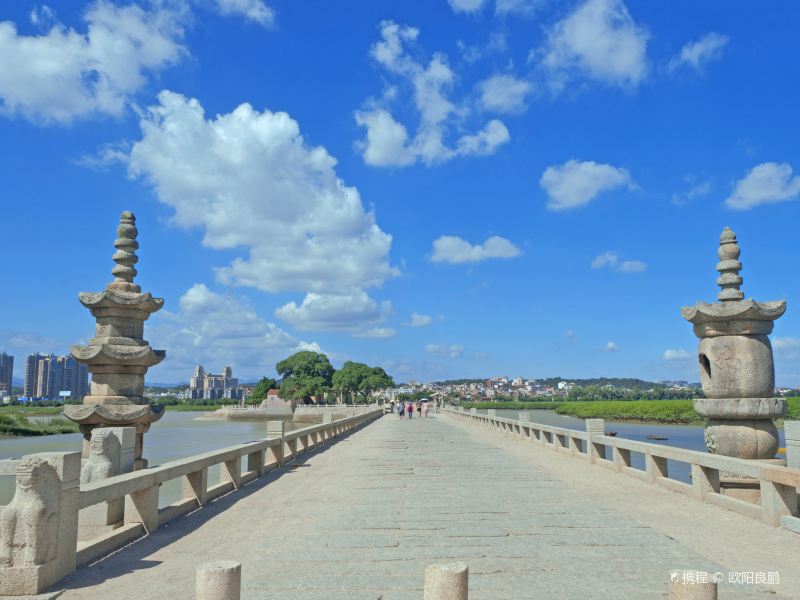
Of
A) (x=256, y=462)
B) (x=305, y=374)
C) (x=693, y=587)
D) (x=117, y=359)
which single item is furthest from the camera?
(x=305, y=374)

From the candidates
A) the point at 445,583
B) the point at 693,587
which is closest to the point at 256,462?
the point at 445,583

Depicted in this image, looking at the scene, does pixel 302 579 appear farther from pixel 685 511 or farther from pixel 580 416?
pixel 580 416

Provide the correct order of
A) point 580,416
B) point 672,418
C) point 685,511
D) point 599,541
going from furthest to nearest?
point 580,416 < point 672,418 < point 685,511 < point 599,541

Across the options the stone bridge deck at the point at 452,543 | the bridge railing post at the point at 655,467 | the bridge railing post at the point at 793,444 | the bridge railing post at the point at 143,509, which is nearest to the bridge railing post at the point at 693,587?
the stone bridge deck at the point at 452,543

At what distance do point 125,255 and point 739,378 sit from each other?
11888mm

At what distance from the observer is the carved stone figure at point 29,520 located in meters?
5.42

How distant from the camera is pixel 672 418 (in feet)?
236

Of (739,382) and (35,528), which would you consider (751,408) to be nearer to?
(739,382)

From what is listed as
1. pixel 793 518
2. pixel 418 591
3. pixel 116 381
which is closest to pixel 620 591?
pixel 418 591

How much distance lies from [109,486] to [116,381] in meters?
5.36

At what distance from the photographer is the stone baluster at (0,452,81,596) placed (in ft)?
17.6

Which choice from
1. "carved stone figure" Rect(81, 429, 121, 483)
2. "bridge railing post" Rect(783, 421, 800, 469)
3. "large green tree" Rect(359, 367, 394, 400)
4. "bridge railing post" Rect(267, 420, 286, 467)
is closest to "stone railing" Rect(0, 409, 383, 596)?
"carved stone figure" Rect(81, 429, 121, 483)

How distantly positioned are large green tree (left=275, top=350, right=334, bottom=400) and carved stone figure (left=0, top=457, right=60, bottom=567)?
333 feet

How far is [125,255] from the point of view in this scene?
41.3ft
